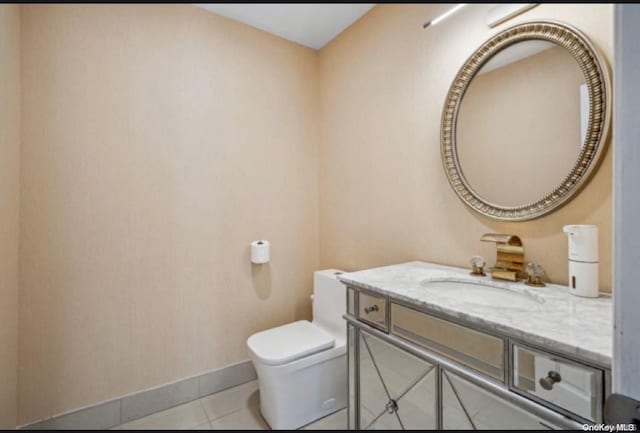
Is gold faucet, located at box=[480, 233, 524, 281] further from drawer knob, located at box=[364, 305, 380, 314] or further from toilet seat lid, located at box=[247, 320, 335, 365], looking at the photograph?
toilet seat lid, located at box=[247, 320, 335, 365]

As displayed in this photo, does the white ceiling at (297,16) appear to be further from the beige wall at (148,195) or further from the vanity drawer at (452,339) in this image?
the vanity drawer at (452,339)

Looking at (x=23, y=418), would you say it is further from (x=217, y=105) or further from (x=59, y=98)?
(x=217, y=105)

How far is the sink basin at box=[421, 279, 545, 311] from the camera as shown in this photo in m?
1.08

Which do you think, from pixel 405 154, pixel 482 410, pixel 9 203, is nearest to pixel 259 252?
pixel 405 154

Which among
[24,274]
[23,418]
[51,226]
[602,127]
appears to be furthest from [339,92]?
[23,418]

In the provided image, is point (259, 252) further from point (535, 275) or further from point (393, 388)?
point (535, 275)

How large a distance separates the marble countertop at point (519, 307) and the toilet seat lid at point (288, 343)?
1.86 ft

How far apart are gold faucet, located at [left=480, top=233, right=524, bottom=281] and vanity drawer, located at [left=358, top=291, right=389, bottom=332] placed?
51 centimetres

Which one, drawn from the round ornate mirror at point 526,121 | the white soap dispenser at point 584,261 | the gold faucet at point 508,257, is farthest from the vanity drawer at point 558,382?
the round ornate mirror at point 526,121

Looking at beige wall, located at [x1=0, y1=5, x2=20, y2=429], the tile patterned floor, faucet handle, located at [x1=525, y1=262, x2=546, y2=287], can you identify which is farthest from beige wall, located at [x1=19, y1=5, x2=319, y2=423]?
faucet handle, located at [x1=525, y1=262, x2=546, y2=287]

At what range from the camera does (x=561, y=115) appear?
115 cm

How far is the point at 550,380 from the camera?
2.40ft

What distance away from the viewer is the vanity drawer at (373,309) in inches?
47.0

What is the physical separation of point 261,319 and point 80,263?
3.87 ft
